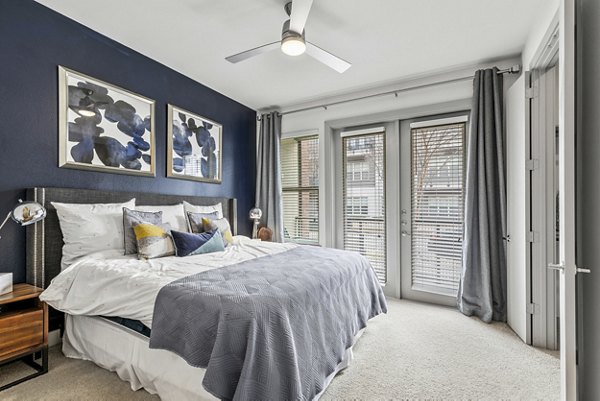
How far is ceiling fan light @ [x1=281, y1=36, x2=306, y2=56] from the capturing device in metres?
→ 2.13

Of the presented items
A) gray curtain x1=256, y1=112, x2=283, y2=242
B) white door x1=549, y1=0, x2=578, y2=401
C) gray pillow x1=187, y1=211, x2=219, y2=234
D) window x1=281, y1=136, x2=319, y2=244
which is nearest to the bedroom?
white door x1=549, y1=0, x2=578, y2=401

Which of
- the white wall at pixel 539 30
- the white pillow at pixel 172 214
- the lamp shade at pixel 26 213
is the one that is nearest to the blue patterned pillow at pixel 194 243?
the white pillow at pixel 172 214

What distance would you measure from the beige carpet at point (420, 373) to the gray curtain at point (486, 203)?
38 centimetres

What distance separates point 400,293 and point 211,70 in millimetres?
3575

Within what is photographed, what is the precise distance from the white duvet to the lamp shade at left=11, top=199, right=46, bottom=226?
430 millimetres

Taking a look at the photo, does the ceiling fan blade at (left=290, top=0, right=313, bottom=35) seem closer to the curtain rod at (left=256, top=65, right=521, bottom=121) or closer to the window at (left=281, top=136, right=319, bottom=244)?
the curtain rod at (left=256, top=65, right=521, bottom=121)

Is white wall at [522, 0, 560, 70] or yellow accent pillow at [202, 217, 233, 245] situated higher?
white wall at [522, 0, 560, 70]

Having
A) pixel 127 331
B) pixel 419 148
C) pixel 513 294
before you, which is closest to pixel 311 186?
Result: pixel 419 148

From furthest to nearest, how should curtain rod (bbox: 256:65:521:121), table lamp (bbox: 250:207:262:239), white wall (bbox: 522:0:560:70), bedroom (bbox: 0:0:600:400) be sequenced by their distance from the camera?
table lamp (bbox: 250:207:262:239), curtain rod (bbox: 256:65:521:121), white wall (bbox: 522:0:560:70), bedroom (bbox: 0:0:600:400)

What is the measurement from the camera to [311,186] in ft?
14.3

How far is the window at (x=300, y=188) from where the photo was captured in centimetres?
432

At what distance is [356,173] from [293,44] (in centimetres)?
220

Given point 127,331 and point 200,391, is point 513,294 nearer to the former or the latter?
point 200,391

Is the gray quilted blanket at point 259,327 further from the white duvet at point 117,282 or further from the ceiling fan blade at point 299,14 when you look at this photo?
the ceiling fan blade at point 299,14
